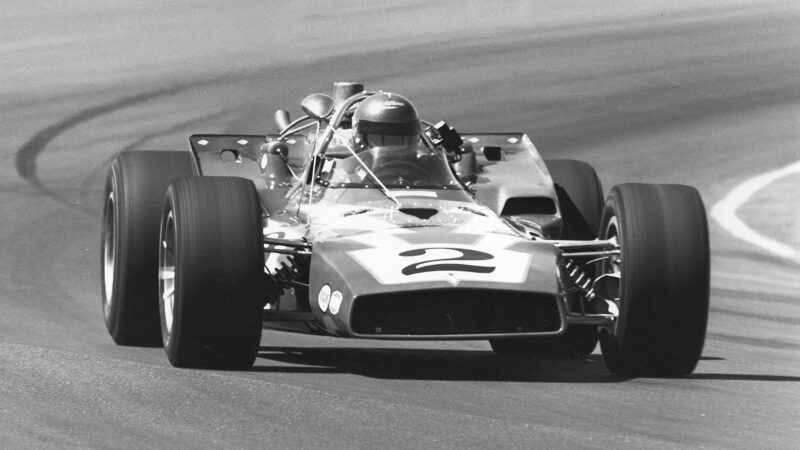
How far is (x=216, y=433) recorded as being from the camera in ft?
24.8

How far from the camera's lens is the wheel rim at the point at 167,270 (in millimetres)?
10211

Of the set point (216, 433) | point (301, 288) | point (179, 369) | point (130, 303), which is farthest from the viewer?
point (130, 303)

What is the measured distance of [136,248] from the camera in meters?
11.1

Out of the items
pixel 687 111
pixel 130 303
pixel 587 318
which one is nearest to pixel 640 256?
pixel 587 318

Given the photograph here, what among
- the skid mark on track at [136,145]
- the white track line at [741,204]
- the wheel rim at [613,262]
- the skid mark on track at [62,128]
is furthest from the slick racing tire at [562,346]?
the skid mark on track at [62,128]

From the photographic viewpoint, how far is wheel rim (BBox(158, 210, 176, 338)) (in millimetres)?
10211

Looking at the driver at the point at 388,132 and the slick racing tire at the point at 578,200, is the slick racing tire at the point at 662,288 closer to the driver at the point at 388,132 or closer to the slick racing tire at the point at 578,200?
the driver at the point at 388,132

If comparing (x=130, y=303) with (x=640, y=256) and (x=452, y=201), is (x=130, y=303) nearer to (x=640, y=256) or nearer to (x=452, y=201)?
(x=452, y=201)

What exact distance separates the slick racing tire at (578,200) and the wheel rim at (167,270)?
3155 mm

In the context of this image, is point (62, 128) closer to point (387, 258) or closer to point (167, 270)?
point (167, 270)

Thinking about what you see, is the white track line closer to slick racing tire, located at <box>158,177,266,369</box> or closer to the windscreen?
the windscreen

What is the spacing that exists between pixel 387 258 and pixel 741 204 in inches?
414

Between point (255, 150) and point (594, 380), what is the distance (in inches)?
151

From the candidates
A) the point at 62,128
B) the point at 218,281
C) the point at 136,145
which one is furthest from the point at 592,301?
the point at 62,128
